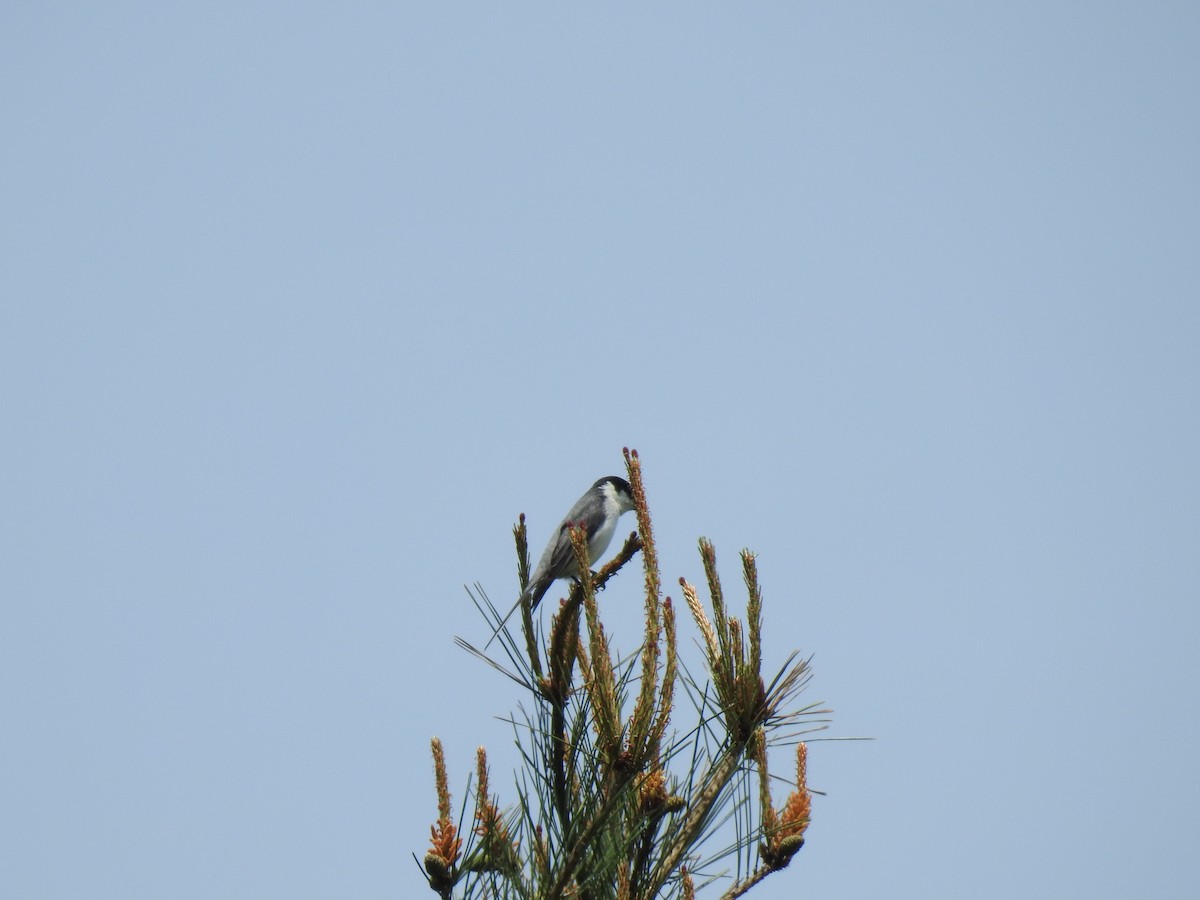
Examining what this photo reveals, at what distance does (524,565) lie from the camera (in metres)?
3.11

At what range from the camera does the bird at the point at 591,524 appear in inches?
325

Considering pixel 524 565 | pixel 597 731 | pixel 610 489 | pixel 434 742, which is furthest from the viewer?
pixel 610 489

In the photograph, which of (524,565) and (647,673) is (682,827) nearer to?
(647,673)

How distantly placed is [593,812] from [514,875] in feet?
0.87

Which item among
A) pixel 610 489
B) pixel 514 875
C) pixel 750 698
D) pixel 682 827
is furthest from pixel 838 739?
pixel 610 489

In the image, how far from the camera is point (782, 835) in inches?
113

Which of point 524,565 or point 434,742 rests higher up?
point 524,565

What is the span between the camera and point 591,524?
9.58 m

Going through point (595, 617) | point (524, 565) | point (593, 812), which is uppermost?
point (524, 565)

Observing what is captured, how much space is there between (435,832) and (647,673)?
69 centimetres

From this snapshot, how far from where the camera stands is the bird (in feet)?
27.1

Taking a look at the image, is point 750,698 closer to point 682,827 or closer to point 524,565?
point 682,827

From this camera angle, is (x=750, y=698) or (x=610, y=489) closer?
(x=750, y=698)

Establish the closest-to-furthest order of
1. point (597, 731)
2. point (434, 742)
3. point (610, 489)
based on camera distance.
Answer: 1. point (434, 742)
2. point (597, 731)
3. point (610, 489)
